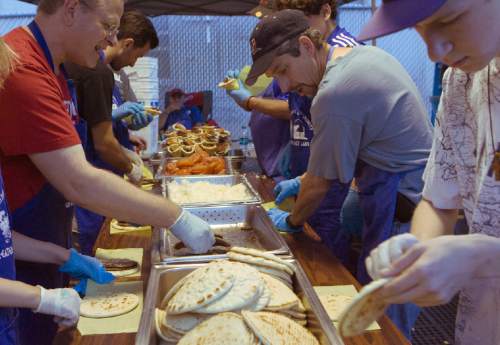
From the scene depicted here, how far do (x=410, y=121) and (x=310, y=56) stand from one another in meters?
0.54

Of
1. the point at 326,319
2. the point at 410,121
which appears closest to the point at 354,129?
the point at 410,121

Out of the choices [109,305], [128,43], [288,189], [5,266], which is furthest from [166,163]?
[5,266]

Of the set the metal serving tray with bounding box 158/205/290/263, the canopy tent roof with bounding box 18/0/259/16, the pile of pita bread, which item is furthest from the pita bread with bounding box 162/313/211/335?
the canopy tent roof with bounding box 18/0/259/16

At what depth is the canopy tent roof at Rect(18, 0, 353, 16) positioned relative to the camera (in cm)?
674

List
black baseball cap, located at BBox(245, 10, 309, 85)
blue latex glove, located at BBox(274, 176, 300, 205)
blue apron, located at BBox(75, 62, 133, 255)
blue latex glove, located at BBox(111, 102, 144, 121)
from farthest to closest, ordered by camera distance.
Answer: blue latex glove, located at BBox(111, 102, 144, 121)
blue apron, located at BBox(75, 62, 133, 255)
blue latex glove, located at BBox(274, 176, 300, 205)
black baseball cap, located at BBox(245, 10, 309, 85)

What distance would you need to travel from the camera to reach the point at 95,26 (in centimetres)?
179

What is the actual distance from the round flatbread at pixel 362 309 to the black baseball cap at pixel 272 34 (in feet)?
4.83

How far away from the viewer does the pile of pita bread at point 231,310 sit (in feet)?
3.65

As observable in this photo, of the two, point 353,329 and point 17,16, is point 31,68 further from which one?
point 17,16

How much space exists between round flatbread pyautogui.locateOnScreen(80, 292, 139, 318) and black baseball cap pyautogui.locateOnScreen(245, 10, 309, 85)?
1152mm

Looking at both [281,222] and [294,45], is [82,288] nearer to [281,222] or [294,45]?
[281,222]

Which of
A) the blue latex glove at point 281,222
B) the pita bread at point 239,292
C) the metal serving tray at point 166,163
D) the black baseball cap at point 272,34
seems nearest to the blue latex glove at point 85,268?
the pita bread at point 239,292

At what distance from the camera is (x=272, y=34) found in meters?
2.08

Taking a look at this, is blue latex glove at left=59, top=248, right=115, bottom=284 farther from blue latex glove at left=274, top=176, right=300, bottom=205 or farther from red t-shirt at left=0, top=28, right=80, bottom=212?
blue latex glove at left=274, top=176, right=300, bottom=205
